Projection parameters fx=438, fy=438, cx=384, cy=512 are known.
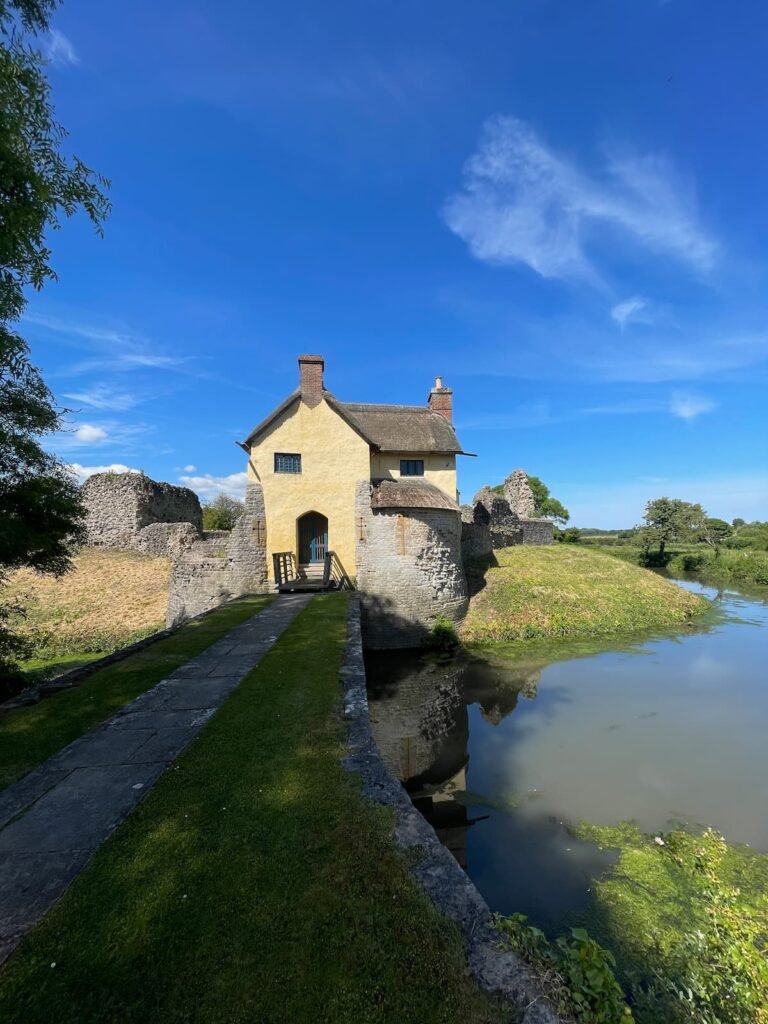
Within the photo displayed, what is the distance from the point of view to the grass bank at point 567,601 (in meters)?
17.5

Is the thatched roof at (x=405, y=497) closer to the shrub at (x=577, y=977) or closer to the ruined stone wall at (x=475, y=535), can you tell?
the ruined stone wall at (x=475, y=535)

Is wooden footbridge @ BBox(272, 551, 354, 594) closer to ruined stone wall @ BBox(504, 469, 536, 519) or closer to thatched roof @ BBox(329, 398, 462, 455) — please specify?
thatched roof @ BBox(329, 398, 462, 455)

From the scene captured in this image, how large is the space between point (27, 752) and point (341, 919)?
13.4ft

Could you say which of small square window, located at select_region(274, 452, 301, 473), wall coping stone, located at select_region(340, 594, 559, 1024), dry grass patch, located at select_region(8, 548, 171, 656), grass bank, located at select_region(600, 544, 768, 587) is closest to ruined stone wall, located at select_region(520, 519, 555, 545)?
grass bank, located at select_region(600, 544, 768, 587)

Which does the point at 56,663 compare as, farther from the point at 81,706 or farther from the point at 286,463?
the point at 81,706

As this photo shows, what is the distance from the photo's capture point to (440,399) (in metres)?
21.8

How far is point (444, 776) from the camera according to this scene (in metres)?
8.26

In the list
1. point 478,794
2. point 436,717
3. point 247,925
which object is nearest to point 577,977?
point 247,925

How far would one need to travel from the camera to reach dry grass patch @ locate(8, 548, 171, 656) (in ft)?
55.0

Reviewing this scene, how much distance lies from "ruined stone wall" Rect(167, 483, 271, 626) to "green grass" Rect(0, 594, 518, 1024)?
12.7 meters

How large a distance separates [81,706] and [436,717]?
7.55m

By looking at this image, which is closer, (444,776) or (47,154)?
(47,154)

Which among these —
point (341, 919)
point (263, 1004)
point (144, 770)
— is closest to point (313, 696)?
point (144, 770)

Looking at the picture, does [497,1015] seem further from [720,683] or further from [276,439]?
[276,439]
